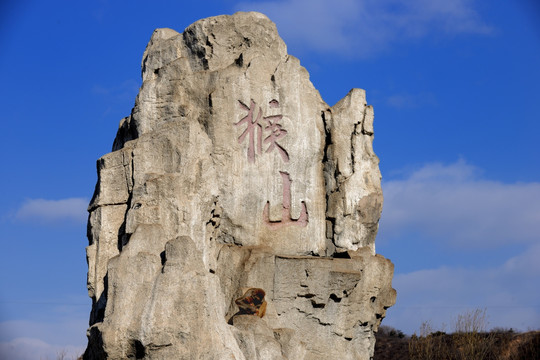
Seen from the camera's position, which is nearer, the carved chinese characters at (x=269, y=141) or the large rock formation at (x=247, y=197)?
the large rock formation at (x=247, y=197)

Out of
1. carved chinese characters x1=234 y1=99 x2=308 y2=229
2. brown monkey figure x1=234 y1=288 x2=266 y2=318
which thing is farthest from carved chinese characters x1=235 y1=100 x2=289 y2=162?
brown monkey figure x1=234 y1=288 x2=266 y2=318

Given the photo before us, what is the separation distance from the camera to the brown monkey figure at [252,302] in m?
13.5

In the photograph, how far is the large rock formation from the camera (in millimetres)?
12836

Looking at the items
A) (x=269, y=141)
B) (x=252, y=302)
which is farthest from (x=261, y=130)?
(x=252, y=302)

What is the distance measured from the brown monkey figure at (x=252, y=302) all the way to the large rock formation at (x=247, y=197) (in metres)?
0.08

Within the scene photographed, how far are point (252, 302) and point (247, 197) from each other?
1.93 m

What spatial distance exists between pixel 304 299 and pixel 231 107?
3.33 meters

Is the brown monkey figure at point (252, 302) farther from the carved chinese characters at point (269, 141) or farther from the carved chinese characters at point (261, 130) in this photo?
the carved chinese characters at point (261, 130)

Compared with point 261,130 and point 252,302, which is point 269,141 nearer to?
point 261,130

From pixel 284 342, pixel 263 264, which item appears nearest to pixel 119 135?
pixel 263 264

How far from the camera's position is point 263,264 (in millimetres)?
14133

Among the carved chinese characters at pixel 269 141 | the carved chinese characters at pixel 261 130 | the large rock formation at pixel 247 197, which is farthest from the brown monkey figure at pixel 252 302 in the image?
the carved chinese characters at pixel 261 130

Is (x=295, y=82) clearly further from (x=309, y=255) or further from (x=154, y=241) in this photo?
(x=154, y=241)

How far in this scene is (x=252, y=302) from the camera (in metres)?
13.5
